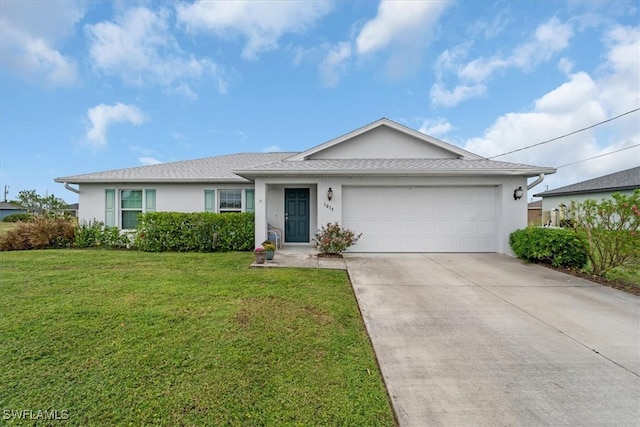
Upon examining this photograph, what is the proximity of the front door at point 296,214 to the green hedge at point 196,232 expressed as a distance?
1548mm

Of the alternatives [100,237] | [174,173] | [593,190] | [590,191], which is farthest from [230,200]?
[590,191]

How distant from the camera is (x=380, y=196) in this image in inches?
364

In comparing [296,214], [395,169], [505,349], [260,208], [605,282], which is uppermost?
[395,169]

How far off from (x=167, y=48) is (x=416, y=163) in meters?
11.5

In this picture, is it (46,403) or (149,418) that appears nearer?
(149,418)

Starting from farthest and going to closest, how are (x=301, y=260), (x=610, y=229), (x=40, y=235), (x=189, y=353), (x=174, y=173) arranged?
(x=174, y=173) < (x=40, y=235) < (x=301, y=260) < (x=610, y=229) < (x=189, y=353)

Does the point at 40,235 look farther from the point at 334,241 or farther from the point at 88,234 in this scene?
the point at 334,241

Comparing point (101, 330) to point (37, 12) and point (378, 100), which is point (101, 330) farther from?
point (378, 100)

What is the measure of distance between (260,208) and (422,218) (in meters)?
5.55

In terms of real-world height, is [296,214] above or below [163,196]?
below

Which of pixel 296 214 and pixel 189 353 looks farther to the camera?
pixel 296 214

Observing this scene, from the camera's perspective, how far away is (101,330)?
3541mm

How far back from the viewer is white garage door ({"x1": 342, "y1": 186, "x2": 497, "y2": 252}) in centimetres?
913

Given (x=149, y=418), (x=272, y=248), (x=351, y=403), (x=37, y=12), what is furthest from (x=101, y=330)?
(x=37, y=12)
